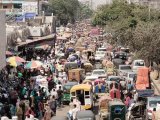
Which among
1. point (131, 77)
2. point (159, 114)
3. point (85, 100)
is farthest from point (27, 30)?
point (159, 114)

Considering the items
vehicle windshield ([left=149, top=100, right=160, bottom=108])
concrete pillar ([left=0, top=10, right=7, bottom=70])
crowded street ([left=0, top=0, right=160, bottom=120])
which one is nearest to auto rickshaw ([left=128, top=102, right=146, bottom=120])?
crowded street ([left=0, top=0, right=160, bottom=120])

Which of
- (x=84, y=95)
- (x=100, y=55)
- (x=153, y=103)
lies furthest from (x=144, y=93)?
(x=100, y=55)

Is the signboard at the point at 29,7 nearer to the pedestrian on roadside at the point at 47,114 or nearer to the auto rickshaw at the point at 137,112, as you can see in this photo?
the auto rickshaw at the point at 137,112

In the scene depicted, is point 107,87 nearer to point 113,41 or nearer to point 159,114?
point 159,114

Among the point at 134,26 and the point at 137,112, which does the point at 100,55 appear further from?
the point at 137,112

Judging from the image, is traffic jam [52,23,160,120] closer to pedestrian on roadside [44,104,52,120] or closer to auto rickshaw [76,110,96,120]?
auto rickshaw [76,110,96,120]

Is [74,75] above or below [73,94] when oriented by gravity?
below
